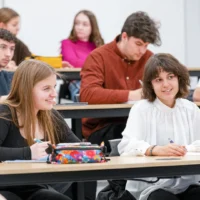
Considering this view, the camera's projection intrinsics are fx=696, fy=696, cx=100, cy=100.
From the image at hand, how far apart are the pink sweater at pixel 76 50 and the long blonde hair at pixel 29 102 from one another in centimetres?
358

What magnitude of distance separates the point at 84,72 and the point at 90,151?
200 centimetres

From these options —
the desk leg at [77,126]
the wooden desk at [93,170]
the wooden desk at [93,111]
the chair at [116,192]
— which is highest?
the wooden desk at [93,170]

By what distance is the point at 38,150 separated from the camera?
3090mm

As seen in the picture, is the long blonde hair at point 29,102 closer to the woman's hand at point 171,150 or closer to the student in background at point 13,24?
the woman's hand at point 171,150

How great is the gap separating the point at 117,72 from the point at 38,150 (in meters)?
1.87

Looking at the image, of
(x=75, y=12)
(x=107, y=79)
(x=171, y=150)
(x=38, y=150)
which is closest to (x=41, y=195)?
(x=38, y=150)

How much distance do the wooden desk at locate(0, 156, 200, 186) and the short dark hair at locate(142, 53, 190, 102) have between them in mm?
698

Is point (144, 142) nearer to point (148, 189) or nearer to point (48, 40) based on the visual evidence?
point (148, 189)

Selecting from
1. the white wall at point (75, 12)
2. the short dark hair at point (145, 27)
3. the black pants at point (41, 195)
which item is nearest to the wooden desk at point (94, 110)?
the short dark hair at point (145, 27)

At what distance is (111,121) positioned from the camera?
4746 mm

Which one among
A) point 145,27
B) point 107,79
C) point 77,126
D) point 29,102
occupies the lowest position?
point 77,126

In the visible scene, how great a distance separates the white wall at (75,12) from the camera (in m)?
7.72

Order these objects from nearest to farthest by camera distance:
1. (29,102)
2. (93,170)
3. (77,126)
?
(93,170) < (29,102) < (77,126)

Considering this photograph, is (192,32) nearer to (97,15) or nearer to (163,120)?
(97,15)
